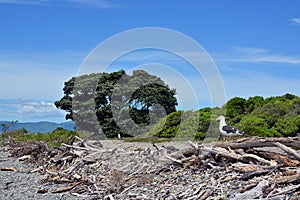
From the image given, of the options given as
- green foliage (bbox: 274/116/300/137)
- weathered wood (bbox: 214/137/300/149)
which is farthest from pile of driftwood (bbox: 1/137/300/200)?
green foliage (bbox: 274/116/300/137)

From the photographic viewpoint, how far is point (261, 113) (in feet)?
53.6

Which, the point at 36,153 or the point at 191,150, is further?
the point at 36,153

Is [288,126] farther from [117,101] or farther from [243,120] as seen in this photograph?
[117,101]

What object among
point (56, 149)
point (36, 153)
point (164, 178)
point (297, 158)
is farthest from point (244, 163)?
point (36, 153)

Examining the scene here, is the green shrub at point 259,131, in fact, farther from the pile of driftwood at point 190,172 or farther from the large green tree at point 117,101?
the pile of driftwood at point 190,172

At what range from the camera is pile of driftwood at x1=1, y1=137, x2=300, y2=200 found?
6074 millimetres

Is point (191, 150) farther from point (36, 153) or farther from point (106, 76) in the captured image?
point (106, 76)

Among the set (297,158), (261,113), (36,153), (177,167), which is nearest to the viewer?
(297,158)

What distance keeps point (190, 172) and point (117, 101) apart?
48.5 feet

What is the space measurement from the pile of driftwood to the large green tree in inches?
390

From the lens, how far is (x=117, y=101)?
21.9 m

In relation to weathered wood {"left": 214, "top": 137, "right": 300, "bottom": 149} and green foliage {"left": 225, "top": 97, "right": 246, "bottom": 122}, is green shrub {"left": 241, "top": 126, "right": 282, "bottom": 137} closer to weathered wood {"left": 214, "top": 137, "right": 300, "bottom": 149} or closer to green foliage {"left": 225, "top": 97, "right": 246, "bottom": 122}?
green foliage {"left": 225, "top": 97, "right": 246, "bottom": 122}

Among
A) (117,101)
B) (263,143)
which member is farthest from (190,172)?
(117,101)

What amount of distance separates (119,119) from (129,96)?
1244 millimetres
